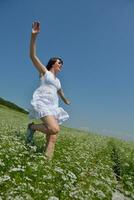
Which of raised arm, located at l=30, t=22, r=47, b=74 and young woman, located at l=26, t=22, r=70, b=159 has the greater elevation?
raised arm, located at l=30, t=22, r=47, b=74

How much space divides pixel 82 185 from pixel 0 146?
2788 mm

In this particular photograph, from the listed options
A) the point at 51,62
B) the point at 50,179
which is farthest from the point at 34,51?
the point at 50,179

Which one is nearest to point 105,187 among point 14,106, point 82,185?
point 82,185

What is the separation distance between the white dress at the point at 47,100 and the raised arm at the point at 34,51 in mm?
184

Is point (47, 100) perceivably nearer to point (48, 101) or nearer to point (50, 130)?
point (48, 101)

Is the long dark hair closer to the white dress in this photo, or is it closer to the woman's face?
the woman's face

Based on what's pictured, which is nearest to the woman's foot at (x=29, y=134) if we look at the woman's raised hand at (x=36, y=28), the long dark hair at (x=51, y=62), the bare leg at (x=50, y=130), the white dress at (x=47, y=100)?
the white dress at (x=47, y=100)

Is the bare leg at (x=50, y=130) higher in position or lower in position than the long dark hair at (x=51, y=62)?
lower

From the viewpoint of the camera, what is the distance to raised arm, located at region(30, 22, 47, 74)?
39.2 ft

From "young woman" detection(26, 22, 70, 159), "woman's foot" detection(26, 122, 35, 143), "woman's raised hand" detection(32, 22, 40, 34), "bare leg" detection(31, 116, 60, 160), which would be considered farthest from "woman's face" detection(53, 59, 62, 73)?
"woman's foot" detection(26, 122, 35, 143)

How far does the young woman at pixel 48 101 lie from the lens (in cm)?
1209

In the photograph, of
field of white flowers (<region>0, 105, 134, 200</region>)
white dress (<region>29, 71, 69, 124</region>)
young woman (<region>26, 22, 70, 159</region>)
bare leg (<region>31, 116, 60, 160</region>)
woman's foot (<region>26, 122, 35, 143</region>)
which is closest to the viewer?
field of white flowers (<region>0, 105, 134, 200</region>)

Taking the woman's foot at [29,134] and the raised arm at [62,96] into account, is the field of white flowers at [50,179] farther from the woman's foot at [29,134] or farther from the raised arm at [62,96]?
the raised arm at [62,96]

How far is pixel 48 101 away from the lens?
12.7 metres
